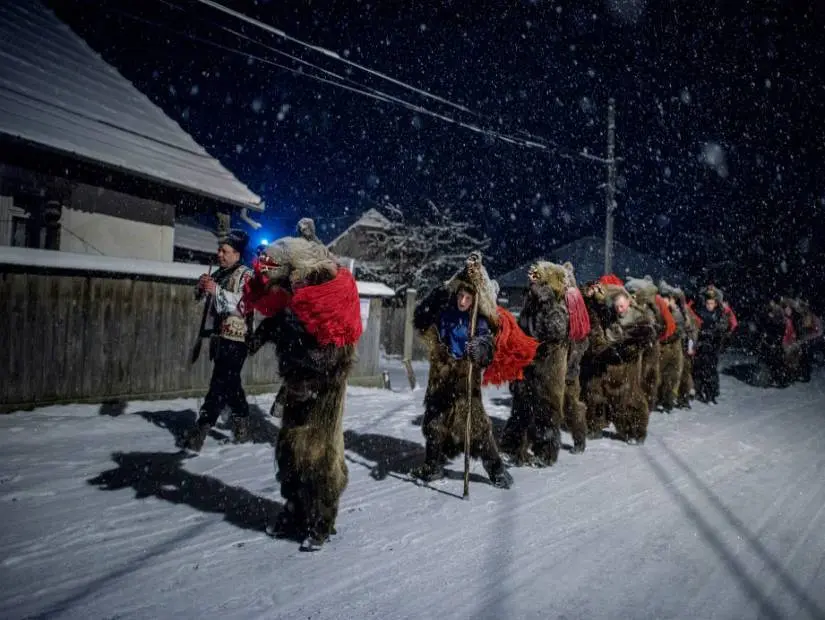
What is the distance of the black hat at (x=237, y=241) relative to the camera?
542 cm

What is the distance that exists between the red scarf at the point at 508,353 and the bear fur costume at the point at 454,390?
89mm

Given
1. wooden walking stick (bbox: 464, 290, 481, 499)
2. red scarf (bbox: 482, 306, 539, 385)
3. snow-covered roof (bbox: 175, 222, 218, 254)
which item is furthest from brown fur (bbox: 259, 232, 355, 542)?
snow-covered roof (bbox: 175, 222, 218, 254)

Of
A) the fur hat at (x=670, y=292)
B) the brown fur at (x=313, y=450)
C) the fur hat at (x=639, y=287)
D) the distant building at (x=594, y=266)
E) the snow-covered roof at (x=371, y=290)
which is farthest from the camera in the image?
the distant building at (x=594, y=266)

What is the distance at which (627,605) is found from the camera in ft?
9.52

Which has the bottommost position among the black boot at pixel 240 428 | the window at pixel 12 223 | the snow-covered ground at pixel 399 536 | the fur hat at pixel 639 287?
the snow-covered ground at pixel 399 536

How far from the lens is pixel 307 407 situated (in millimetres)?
3469

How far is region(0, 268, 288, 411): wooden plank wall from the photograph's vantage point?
6465mm

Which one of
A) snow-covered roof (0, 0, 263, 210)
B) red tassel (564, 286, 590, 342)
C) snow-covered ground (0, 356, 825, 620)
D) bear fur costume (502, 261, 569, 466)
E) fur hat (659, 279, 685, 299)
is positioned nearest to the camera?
snow-covered ground (0, 356, 825, 620)

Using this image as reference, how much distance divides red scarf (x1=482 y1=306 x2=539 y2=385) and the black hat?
259cm

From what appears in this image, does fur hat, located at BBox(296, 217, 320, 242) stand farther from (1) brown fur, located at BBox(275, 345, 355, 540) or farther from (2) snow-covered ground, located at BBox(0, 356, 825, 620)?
(2) snow-covered ground, located at BBox(0, 356, 825, 620)

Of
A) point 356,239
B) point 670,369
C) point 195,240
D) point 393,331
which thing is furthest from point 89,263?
point 356,239

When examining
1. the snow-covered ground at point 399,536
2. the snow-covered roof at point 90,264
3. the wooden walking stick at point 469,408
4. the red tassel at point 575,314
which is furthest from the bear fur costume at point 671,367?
the snow-covered roof at point 90,264

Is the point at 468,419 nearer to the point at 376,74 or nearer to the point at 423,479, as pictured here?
the point at 423,479

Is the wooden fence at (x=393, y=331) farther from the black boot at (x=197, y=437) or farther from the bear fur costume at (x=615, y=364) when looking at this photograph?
the black boot at (x=197, y=437)
